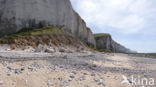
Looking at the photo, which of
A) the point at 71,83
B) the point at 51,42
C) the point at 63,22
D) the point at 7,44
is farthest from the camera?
the point at 63,22

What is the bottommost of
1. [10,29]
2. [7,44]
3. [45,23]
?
[7,44]

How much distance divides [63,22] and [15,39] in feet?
77.0

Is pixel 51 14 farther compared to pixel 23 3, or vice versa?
pixel 51 14

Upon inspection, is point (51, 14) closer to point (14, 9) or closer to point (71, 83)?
point (14, 9)

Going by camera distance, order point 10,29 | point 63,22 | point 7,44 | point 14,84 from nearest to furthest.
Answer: point 14,84 < point 7,44 < point 10,29 < point 63,22

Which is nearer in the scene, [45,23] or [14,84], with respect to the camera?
[14,84]

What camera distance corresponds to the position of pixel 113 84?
5.33 metres

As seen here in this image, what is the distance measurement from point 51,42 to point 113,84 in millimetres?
27010

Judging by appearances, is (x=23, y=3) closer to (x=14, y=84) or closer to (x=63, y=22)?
(x=63, y=22)

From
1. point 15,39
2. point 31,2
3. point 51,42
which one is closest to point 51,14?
point 31,2

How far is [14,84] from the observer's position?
4.34m

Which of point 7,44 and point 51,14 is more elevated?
point 51,14

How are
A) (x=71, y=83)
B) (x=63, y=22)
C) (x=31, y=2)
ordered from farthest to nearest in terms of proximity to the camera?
(x=63, y=22), (x=31, y=2), (x=71, y=83)

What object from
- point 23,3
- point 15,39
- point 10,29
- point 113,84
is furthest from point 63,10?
point 113,84
